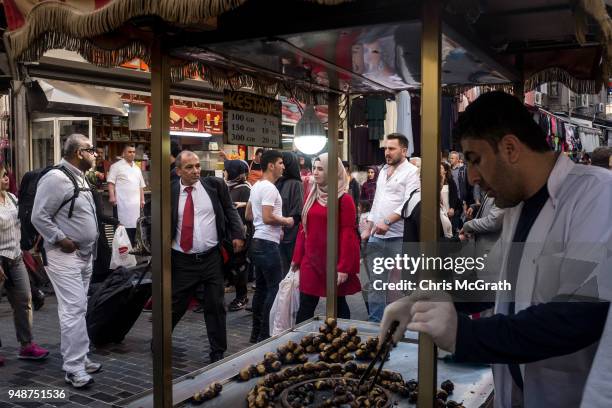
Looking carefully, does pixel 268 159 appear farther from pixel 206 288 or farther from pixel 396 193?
pixel 206 288

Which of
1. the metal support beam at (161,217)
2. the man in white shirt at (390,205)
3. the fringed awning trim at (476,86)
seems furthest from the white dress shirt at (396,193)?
the metal support beam at (161,217)

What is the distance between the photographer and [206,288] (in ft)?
17.9

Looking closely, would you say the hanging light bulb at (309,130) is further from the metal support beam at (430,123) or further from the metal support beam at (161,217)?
the metal support beam at (430,123)

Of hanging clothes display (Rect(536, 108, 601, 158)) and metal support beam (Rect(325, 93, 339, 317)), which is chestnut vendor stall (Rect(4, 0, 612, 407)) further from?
hanging clothes display (Rect(536, 108, 601, 158))

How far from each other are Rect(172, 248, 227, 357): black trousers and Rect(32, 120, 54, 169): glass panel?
5627 mm

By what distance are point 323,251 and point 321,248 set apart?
35mm

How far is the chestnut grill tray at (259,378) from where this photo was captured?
3150 mm

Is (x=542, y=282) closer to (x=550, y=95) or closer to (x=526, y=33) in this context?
(x=526, y=33)

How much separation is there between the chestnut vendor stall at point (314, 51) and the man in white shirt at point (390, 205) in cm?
213

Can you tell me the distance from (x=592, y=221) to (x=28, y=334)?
572 cm

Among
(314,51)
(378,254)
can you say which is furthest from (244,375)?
(378,254)

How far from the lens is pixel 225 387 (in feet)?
11.1

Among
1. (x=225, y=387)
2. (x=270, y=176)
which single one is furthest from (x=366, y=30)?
(x=270, y=176)

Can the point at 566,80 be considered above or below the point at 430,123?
above
